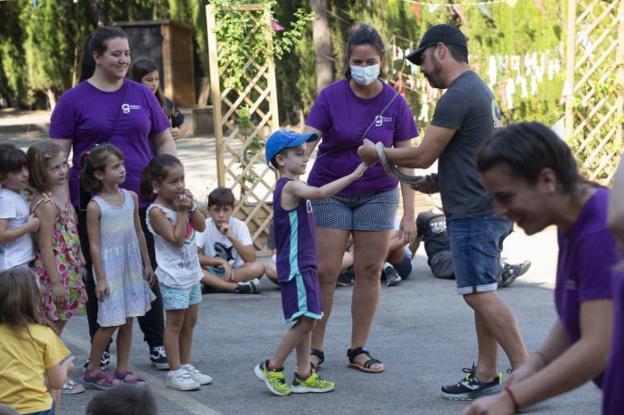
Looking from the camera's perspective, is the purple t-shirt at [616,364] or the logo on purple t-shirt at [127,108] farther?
the logo on purple t-shirt at [127,108]

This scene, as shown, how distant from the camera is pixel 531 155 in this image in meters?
2.78

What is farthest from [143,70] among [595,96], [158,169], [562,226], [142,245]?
[595,96]

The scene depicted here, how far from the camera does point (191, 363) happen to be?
689 centimetres

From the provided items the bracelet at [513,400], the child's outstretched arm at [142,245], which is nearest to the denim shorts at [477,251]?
the child's outstretched arm at [142,245]

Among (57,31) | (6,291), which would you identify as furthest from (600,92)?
(57,31)

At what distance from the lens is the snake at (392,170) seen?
223 inches

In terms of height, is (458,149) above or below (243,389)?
above

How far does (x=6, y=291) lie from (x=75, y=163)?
81.1 inches

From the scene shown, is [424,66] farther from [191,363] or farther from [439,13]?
[439,13]

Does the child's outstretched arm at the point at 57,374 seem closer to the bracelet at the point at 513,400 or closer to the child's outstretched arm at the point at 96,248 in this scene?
the child's outstretched arm at the point at 96,248

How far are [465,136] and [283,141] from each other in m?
0.99

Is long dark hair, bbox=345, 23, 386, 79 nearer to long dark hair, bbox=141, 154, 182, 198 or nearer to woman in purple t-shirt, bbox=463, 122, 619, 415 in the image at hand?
long dark hair, bbox=141, 154, 182, 198

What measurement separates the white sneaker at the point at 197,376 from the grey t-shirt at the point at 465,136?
66.1 inches

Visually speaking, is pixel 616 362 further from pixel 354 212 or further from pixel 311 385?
pixel 354 212
